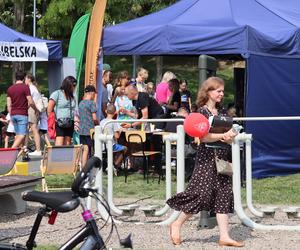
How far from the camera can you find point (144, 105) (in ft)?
45.9

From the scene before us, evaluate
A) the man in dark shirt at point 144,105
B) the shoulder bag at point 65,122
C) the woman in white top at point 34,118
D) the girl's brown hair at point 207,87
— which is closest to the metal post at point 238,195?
the girl's brown hair at point 207,87

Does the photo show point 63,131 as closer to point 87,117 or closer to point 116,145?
point 87,117

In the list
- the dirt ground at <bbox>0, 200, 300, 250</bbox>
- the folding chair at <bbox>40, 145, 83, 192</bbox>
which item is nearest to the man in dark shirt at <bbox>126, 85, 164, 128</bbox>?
the folding chair at <bbox>40, 145, 83, 192</bbox>

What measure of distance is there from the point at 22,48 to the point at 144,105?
5.36 metres

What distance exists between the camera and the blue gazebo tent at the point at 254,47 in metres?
12.9

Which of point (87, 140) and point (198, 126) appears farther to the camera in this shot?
point (87, 140)

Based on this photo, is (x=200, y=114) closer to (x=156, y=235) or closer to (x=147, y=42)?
(x=156, y=235)

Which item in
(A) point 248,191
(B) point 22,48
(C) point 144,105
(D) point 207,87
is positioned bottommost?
(A) point 248,191

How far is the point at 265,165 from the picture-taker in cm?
1340

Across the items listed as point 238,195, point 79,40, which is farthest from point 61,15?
point 238,195

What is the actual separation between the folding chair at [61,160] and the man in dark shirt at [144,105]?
3.06 m

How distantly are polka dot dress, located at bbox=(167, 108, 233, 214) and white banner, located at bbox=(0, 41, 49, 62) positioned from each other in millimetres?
11102

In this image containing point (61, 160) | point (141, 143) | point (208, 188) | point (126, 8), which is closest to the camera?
point (208, 188)

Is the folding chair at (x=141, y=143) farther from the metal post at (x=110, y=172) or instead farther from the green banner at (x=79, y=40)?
the metal post at (x=110, y=172)
